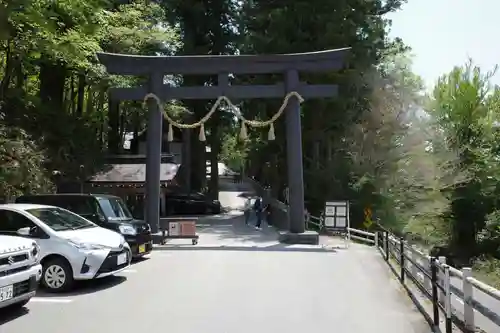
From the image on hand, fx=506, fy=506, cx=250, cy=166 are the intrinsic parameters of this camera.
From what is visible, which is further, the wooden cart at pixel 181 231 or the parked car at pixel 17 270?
the wooden cart at pixel 181 231

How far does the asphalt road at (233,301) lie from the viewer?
6907 mm

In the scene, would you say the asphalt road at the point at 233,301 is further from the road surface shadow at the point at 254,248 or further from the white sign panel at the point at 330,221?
the white sign panel at the point at 330,221

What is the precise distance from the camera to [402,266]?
1034 centimetres

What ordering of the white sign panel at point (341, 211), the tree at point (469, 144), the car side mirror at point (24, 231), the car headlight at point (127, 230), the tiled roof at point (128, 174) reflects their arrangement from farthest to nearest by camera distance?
the tiled roof at point (128, 174)
the tree at point (469, 144)
the white sign panel at point (341, 211)
the car headlight at point (127, 230)
the car side mirror at point (24, 231)

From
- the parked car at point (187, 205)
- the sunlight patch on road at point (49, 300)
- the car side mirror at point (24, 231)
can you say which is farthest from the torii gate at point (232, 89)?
the parked car at point (187, 205)

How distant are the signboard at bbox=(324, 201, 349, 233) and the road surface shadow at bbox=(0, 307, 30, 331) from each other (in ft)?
44.5

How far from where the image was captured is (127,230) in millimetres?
12312

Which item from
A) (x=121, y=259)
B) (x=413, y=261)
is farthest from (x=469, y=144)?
(x=121, y=259)

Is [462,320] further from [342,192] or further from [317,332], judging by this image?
[342,192]

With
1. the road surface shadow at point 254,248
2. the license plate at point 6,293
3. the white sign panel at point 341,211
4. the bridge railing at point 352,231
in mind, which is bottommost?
the road surface shadow at point 254,248

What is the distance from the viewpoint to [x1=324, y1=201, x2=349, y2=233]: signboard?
19.6m

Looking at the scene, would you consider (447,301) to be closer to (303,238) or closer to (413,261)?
(413,261)

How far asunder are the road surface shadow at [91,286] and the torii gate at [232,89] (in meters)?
7.09

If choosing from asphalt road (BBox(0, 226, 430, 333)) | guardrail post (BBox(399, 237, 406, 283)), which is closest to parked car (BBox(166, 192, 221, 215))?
asphalt road (BBox(0, 226, 430, 333))
